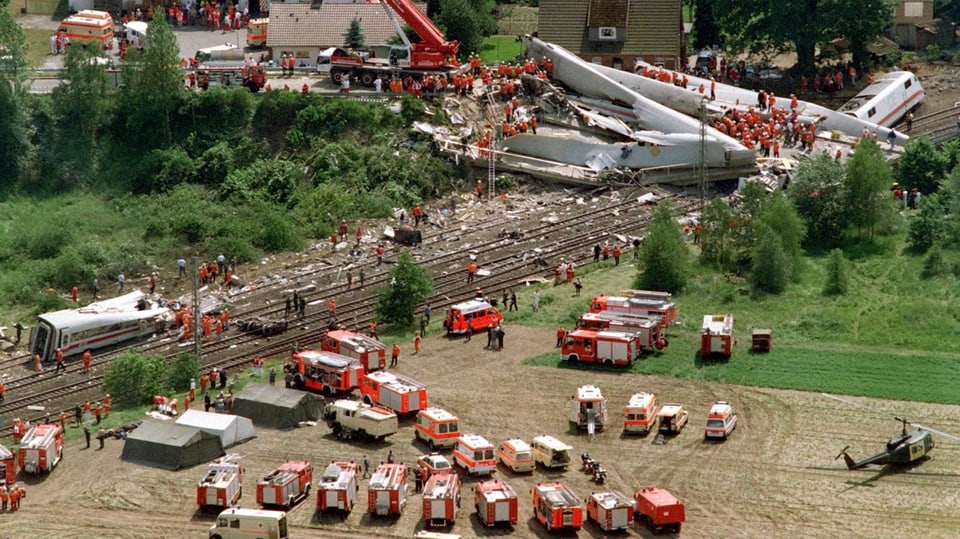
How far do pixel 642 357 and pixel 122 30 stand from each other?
4690cm

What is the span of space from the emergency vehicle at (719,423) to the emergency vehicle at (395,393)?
1023cm

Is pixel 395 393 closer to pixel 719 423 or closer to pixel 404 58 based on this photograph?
pixel 719 423

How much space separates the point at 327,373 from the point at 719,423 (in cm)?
1466

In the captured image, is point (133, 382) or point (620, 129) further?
point (620, 129)

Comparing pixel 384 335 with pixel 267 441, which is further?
pixel 384 335

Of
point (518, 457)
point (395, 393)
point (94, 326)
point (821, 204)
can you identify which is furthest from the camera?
point (821, 204)

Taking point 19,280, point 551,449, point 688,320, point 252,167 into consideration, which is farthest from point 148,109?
point 551,449

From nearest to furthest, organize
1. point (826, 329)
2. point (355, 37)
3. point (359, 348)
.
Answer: point (359, 348)
point (826, 329)
point (355, 37)

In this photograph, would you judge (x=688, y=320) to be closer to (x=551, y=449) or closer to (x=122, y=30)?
(x=551, y=449)

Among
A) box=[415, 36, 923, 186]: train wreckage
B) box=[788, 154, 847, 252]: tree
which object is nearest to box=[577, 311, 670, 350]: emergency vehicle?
box=[788, 154, 847, 252]: tree

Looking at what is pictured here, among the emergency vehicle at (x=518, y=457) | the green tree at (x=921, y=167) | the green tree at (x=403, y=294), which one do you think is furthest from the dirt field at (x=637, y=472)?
the green tree at (x=921, y=167)

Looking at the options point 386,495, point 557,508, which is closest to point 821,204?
point 557,508

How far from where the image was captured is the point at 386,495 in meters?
65.6

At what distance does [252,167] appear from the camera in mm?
99500
